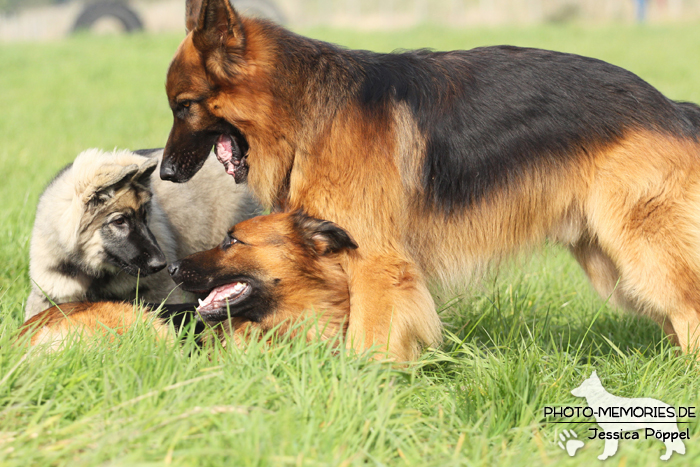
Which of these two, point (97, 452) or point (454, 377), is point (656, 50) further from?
point (97, 452)

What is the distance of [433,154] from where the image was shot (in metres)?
3.40

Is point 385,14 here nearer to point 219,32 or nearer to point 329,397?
point 219,32

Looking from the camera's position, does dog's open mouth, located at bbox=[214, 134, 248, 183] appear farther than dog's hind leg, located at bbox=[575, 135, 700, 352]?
Yes

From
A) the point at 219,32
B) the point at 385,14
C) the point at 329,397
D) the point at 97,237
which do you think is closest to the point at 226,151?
the point at 219,32

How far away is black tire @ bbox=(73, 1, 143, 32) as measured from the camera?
25781mm

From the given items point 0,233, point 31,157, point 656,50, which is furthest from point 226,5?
point 656,50

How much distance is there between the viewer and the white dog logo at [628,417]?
267cm

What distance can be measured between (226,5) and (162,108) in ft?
36.3

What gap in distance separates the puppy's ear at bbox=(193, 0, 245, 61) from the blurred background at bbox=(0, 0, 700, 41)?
24.7 m

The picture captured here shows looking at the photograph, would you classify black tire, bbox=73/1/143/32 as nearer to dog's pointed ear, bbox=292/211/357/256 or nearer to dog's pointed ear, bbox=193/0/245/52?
dog's pointed ear, bbox=193/0/245/52

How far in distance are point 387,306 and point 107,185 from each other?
2.31 meters

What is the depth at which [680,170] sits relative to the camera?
3.34m

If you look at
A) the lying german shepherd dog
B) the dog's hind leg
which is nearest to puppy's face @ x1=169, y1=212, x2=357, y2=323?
the lying german shepherd dog

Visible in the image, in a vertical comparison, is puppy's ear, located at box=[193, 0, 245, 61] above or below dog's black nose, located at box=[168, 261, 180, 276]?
above
